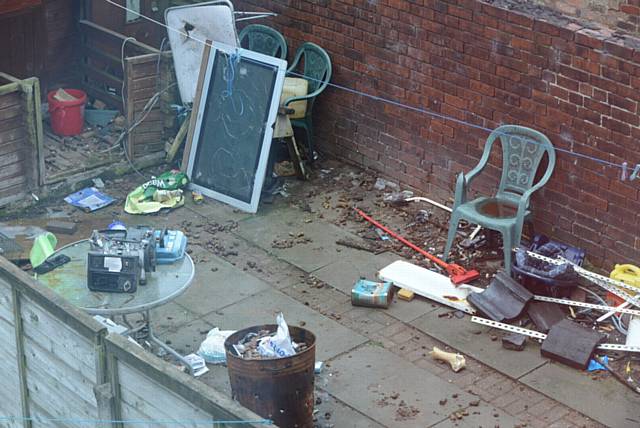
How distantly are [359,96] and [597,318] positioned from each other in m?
3.84

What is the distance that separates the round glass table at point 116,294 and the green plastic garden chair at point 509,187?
114 inches

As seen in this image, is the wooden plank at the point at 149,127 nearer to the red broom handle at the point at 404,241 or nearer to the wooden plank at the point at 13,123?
the wooden plank at the point at 13,123

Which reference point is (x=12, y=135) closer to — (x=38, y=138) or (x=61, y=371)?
(x=38, y=138)

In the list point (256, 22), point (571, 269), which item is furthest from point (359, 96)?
point (571, 269)

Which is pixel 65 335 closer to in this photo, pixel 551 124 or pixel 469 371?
pixel 469 371

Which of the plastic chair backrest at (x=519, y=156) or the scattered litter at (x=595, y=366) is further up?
the plastic chair backrest at (x=519, y=156)

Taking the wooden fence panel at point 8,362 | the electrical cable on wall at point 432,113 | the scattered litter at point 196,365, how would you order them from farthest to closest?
the electrical cable on wall at point 432,113 → the scattered litter at point 196,365 → the wooden fence panel at point 8,362

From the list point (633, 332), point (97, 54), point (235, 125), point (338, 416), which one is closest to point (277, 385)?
point (338, 416)

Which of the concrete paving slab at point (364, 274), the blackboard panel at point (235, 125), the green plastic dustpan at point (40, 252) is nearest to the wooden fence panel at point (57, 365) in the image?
the green plastic dustpan at point (40, 252)

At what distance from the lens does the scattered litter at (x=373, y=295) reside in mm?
9773

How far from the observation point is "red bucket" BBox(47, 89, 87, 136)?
12.8 metres

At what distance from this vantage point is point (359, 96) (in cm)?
1208

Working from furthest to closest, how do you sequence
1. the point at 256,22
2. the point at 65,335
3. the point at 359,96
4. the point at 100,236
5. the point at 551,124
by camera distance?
1. the point at 256,22
2. the point at 359,96
3. the point at 551,124
4. the point at 100,236
5. the point at 65,335

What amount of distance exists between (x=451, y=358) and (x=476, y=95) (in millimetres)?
2969
